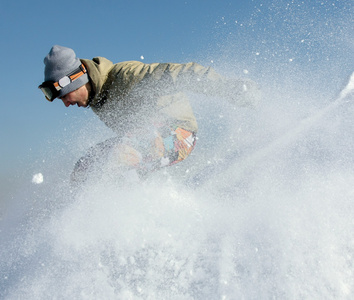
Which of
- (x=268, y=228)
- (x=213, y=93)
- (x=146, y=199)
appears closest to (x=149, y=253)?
(x=146, y=199)

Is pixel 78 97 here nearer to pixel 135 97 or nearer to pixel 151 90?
pixel 135 97

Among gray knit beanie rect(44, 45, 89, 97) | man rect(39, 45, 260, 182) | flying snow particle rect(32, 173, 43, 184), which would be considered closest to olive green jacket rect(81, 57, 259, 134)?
man rect(39, 45, 260, 182)

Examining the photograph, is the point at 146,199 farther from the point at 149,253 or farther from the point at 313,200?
the point at 313,200

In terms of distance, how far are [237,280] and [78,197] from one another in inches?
72.0

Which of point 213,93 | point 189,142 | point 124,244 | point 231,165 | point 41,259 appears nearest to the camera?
point 213,93

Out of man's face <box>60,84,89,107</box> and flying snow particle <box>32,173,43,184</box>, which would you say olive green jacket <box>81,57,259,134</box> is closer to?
man's face <box>60,84,89,107</box>

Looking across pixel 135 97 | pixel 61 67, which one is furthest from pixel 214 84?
pixel 61 67

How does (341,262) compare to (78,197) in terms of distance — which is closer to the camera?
(341,262)

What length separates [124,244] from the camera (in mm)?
3012

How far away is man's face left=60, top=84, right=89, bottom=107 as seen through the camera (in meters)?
3.06

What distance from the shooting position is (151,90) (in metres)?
2.90

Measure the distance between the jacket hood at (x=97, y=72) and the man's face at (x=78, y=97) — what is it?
7 cm

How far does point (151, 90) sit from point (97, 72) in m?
0.53

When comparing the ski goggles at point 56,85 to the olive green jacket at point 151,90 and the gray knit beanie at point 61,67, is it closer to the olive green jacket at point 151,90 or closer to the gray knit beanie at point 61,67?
the gray knit beanie at point 61,67
